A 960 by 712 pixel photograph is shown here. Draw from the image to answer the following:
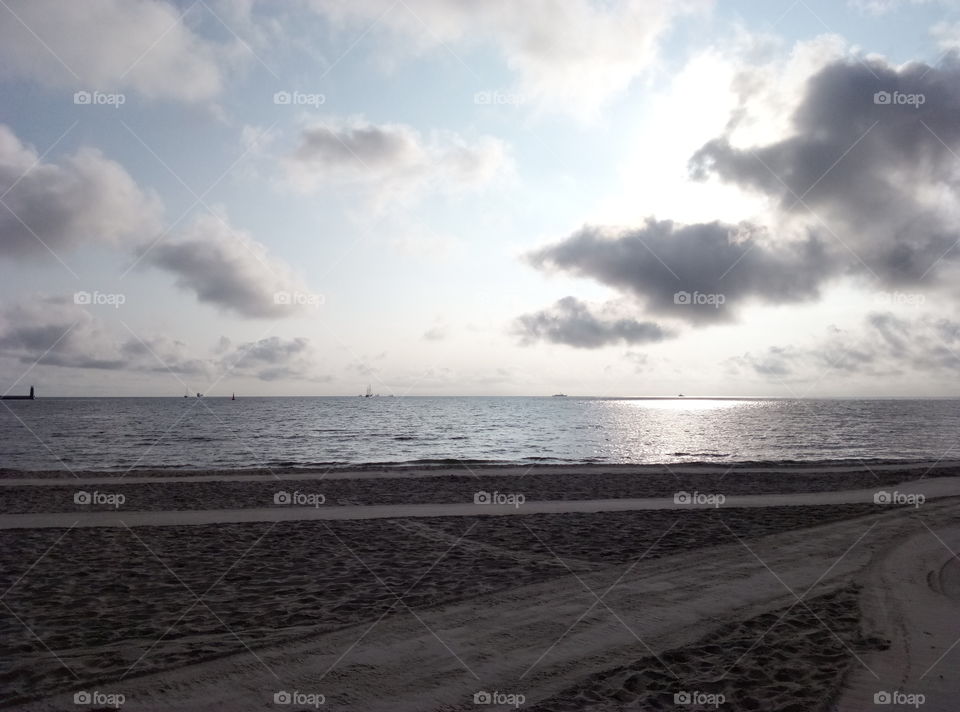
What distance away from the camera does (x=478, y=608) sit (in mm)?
9289

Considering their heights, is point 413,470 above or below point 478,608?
above

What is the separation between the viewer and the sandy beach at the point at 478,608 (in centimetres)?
666

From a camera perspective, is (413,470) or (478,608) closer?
(478,608)

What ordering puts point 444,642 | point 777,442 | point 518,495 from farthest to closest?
point 777,442 < point 518,495 < point 444,642

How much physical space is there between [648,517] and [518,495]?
633cm

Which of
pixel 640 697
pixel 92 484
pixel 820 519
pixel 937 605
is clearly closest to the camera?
pixel 640 697

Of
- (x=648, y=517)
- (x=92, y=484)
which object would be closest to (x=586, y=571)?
(x=648, y=517)

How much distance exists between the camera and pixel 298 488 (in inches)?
951

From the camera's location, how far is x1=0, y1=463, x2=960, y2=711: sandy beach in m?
6.66

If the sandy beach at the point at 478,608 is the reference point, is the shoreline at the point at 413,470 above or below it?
above

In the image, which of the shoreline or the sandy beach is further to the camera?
the shoreline

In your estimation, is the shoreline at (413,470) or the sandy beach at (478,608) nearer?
the sandy beach at (478,608)

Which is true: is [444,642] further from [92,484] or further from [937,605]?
[92,484]

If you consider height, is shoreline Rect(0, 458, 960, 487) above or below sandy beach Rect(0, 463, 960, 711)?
above
